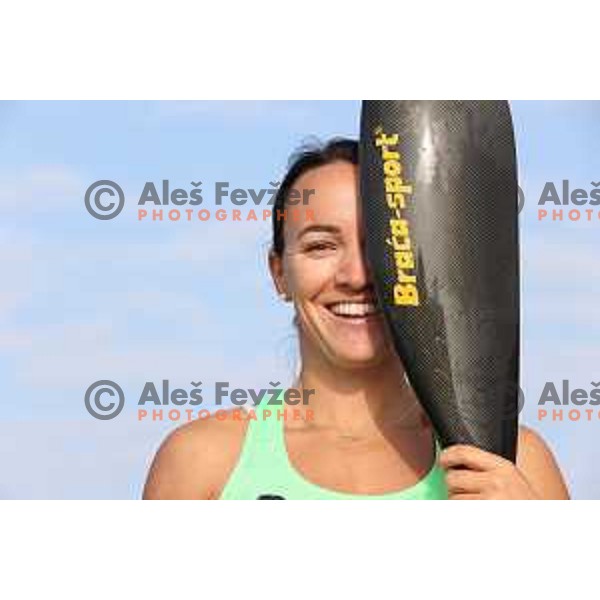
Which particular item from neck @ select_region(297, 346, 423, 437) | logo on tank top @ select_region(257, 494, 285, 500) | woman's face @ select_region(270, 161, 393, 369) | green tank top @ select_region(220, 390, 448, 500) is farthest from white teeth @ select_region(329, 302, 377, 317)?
logo on tank top @ select_region(257, 494, 285, 500)

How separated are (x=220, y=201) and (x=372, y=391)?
17.1 inches

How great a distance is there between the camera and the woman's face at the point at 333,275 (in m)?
2.21

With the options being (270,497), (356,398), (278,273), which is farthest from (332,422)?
(278,273)

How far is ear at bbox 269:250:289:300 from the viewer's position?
7.42 feet

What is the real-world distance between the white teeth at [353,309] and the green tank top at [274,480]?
0.71 feet

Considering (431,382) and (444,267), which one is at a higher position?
(444,267)

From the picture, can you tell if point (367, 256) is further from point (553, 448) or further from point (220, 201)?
point (553, 448)

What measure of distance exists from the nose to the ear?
104 mm

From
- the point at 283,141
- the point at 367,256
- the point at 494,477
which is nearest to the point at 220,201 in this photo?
the point at 283,141

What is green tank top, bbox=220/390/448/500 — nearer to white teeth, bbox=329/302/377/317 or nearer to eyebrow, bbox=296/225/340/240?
white teeth, bbox=329/302/377/317

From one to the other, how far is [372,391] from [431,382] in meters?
0.13

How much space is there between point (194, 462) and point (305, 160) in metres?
0.57
